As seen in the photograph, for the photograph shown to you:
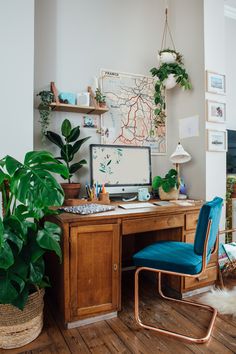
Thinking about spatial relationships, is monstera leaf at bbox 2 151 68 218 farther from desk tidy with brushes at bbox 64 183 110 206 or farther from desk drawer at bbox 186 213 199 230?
desk drawer at bbox 186 213 199 230

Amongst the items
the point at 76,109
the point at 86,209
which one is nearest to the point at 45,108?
the point at 76,109

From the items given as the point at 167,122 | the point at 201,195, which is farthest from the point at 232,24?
the point at 201,195

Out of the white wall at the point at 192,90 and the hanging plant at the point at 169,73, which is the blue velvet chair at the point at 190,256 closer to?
the white wall at the point at 192,90

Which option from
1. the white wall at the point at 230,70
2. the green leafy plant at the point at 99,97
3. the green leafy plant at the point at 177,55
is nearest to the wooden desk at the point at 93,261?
the green leafy plant at the point at 99,97

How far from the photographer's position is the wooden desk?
160cm

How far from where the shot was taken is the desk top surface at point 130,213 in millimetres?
1592

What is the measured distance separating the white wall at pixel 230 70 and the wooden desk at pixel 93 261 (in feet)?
6.05

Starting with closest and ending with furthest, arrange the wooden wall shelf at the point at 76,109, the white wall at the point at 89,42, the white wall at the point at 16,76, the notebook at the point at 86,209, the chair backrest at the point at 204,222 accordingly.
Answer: the chair backrest at the point at 204,222
the notebook at the point at 86,209
the white wall at the point at 16,76
the wooden wall shelf at the point at 76,109
the white wall at the point at 89,42

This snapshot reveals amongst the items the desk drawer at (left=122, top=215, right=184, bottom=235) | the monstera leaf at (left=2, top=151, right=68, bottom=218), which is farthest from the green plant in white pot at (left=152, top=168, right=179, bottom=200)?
the monstera leaf at (left=2, top=151, right=68, bottom=218)

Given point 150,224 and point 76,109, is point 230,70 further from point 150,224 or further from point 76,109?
point 150,224

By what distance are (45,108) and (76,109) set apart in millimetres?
269

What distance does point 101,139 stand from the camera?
8.05 feet

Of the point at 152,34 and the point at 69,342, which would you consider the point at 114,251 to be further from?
the point at 152,34

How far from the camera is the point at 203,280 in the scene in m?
2.12
